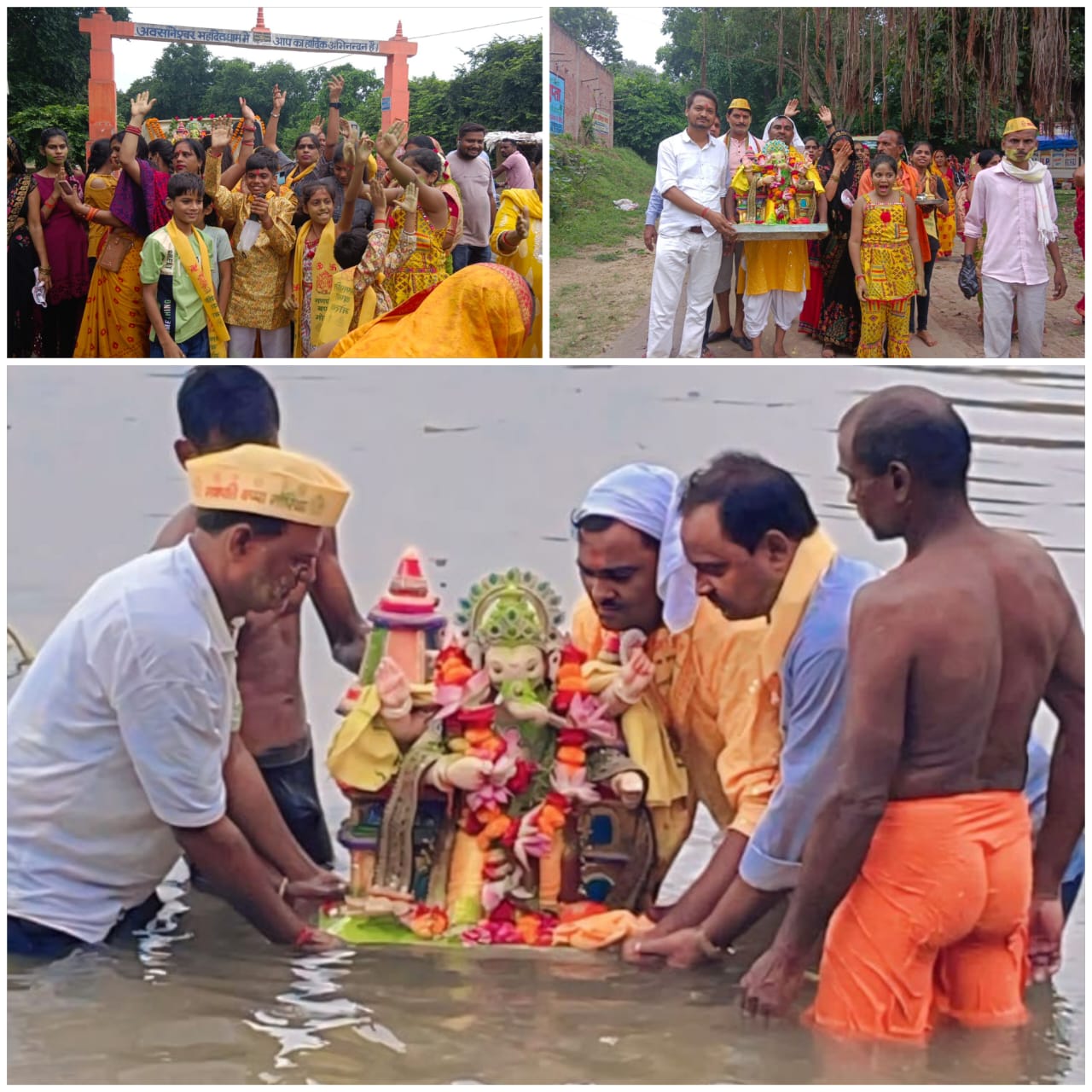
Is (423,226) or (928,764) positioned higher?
(423,226)

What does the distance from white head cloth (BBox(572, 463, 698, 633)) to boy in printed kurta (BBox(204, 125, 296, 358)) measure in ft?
5.88

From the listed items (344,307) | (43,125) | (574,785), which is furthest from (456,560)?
(43,125)

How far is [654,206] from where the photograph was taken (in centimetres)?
A: 491

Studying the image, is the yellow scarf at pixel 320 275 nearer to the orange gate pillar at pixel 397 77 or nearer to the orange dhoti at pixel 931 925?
the orange gate pillar at pixel 397 77

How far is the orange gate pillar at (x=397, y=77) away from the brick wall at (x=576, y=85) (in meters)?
0.48

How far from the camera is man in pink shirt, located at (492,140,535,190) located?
5.00 metres

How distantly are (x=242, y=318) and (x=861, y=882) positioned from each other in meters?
2.88

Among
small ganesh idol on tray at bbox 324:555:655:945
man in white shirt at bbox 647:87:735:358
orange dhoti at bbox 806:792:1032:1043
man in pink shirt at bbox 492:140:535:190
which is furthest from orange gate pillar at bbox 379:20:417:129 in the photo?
orange dhoti at bbox 806:792:1032:1043

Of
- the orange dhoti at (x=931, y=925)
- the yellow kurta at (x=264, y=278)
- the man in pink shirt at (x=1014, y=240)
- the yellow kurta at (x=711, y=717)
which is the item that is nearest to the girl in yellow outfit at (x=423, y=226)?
the yellow kurta at (x=264, y=278)

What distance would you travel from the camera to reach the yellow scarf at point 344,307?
4.35 metres

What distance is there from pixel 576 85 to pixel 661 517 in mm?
1939

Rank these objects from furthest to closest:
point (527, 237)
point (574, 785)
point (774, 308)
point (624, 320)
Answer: point (774, 308) → point (624, 320) → point (527, 237) → point (574, 785)

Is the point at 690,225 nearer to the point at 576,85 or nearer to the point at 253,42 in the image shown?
the point at 576,85

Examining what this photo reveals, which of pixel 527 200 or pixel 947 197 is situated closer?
pixel 527 200
